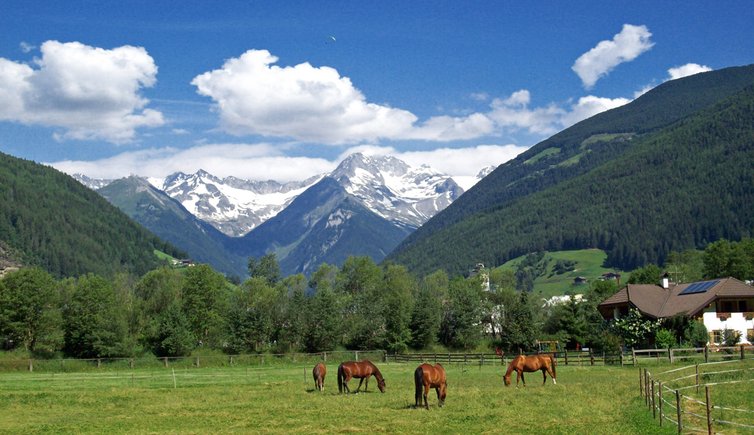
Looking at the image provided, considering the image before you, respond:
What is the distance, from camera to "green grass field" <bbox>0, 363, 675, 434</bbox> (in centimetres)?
2744

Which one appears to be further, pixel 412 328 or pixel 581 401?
pixel 412 328

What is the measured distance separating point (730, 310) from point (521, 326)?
87.9ft

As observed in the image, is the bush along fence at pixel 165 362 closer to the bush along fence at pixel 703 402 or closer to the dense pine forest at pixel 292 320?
the dense pine forest at pixel 292 320

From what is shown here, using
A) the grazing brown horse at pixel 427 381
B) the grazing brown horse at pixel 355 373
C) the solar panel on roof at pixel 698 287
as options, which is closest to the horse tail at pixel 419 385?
the grazing brown horse at pixel 427 381

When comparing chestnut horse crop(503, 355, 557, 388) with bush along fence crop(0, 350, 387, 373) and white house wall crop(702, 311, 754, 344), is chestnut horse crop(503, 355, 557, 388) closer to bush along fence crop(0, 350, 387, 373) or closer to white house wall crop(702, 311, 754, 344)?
white house wall crop(702, 311, 754, 344)

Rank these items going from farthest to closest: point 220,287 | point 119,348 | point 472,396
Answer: point 220,287 < point 119,348 < point 472,396

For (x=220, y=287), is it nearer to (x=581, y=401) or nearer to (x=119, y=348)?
(x=119, y=348)

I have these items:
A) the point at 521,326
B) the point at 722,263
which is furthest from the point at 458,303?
the point at 722,263

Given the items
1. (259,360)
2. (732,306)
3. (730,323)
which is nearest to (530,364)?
(730,323)

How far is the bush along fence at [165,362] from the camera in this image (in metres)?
76.9

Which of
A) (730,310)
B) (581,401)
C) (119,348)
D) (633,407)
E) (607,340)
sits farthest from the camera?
(119,348)

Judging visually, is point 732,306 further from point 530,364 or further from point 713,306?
point 530,364

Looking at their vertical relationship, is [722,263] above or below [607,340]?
above

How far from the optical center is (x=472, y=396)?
37.2 meters
